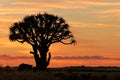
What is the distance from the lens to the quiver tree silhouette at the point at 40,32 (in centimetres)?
7388

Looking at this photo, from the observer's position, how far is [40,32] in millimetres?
73875

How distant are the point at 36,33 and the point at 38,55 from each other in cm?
359

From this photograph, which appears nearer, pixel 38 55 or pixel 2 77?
pixel 2 77

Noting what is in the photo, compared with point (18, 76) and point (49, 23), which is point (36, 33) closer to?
point (49, 23)

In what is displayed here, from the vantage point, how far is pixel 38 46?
243ft

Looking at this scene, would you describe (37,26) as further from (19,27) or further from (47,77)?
(47,77)

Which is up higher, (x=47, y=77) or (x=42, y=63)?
(x=47, y=77)

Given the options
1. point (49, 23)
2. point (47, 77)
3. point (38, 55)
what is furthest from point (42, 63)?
point (47, 77)

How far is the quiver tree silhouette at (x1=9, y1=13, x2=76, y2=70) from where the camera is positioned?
73.9 metres

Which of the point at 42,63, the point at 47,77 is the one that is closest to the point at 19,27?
the point at 42,63

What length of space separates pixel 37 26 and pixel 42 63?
19.8 feet

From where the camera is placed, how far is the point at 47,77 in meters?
37.5

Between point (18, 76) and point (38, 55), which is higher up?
point (18, 76)

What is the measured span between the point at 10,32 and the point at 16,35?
146 centimetres
